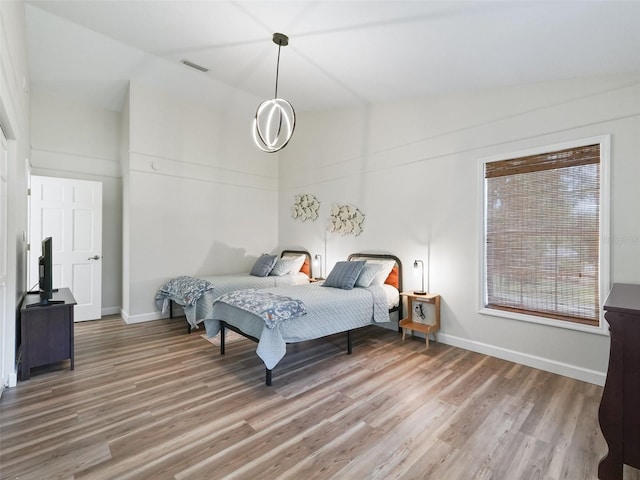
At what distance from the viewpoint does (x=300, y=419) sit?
88.4 inches

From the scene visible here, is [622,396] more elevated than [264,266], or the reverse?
[264,266]

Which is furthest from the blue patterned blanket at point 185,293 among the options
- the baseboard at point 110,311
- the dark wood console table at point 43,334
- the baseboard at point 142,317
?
the dark wood console table at point 43,334

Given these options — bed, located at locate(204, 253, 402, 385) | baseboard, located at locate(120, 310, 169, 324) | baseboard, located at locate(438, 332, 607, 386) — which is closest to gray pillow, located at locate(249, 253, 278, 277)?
bed, located at locate(204, 253, 402, 385)

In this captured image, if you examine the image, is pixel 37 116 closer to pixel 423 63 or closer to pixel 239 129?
pixel 239 129

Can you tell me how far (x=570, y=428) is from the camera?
7.03ft

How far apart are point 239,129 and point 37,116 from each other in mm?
2918

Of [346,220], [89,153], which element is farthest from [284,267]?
[89,153]

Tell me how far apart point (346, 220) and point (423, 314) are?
1842 mm

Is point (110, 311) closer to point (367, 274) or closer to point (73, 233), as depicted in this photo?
point (73, 233)

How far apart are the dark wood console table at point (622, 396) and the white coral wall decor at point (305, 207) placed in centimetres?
429

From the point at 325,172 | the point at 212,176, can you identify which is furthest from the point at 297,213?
the point at 212,176

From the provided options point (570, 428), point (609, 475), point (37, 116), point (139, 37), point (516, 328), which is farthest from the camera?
point (37, 116)

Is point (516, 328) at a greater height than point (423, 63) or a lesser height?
lesser

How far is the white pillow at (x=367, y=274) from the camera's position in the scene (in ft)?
13.4
